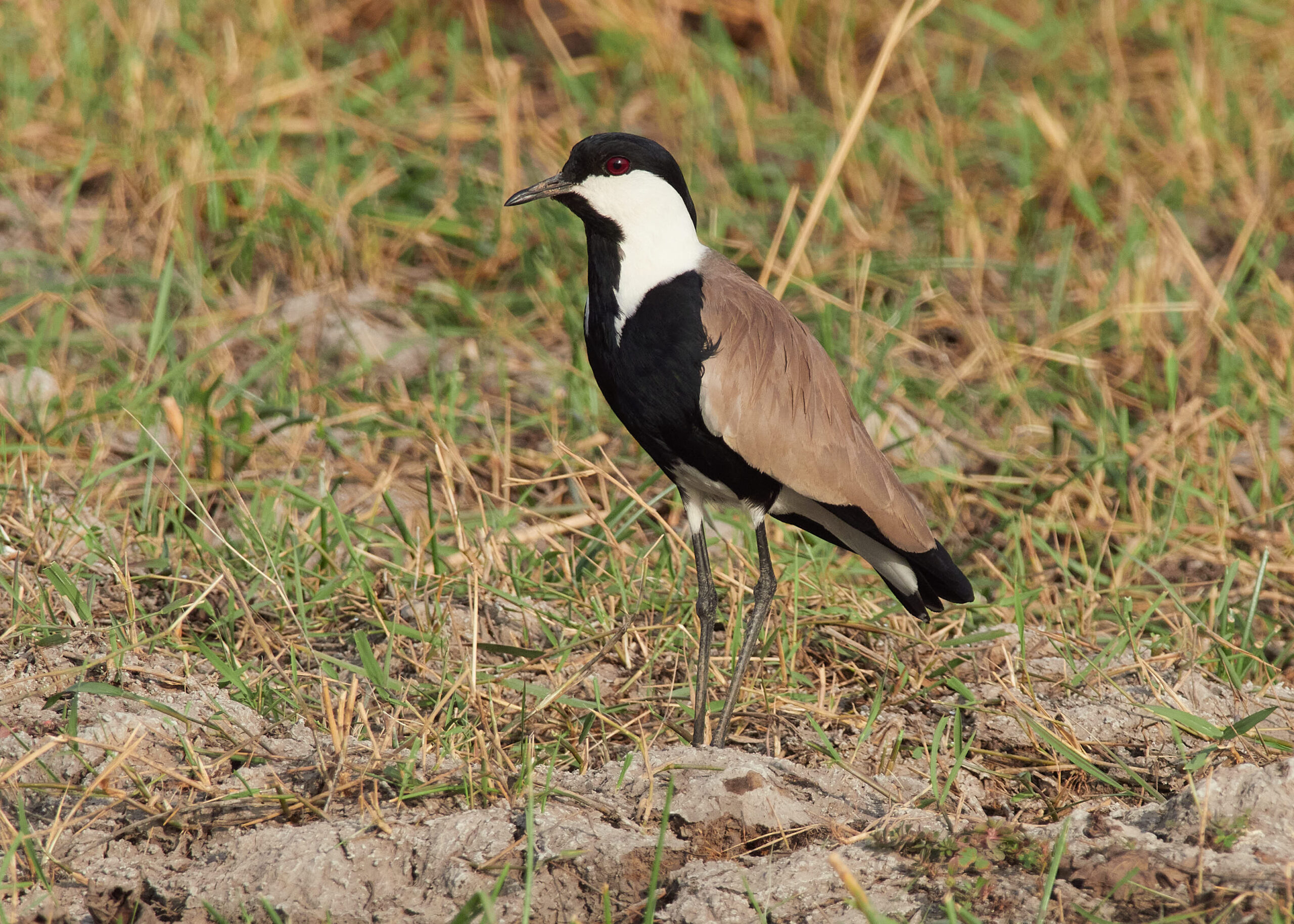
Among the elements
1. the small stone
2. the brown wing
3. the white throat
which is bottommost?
the small stone

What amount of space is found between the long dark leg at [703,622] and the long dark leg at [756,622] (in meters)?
0.04

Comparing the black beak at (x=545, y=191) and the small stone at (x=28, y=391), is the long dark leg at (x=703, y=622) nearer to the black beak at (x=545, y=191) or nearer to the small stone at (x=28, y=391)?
the black beak at (x=545, y=191)

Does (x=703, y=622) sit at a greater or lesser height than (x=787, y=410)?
lesser

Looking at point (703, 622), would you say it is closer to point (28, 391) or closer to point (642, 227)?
point (642, 227)

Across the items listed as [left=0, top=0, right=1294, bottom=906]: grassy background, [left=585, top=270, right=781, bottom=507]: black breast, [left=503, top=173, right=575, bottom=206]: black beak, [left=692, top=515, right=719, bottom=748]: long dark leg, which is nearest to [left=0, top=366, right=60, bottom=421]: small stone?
[left=0, top=0, right=1294, bottom=906]: grassy background

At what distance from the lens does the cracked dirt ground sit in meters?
2.31

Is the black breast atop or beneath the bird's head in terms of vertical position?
beneath

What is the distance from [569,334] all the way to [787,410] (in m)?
1.99

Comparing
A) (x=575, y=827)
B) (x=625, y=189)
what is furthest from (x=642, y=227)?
(x=575, y=827)

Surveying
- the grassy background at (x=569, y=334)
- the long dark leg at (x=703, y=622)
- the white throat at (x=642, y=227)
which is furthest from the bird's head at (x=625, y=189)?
the long dark leg at (x=703, y=622)

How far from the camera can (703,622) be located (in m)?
3.16

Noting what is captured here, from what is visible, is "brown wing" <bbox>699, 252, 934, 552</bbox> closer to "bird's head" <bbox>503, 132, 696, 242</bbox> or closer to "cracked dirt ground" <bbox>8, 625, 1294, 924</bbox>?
"bird's head" <bbox>503, 132, 696, 242</bbox>

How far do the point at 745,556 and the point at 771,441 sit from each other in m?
0.89

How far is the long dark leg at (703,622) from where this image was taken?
3.00 m
